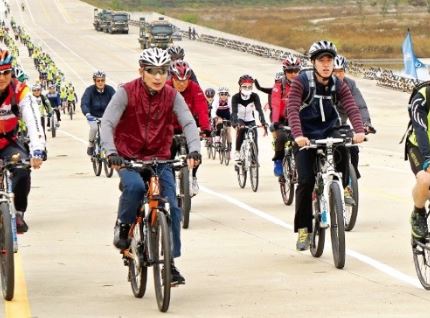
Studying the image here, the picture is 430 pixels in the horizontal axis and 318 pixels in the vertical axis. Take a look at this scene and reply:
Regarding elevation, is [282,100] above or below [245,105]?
above

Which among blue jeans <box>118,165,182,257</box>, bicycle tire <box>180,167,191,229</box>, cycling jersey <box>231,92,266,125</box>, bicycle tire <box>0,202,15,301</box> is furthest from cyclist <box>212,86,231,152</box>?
bicycle tire <box>0,202,15,301</box>

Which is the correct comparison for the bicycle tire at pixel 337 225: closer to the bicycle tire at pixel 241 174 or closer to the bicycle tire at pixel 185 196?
the bicycle tire at pixel 185 196

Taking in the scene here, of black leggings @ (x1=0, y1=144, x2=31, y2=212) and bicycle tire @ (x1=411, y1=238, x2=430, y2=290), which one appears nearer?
bicycle tire @ (x1=411, y1=238, x2=430, y2=290)

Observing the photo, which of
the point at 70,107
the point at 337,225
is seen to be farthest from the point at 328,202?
the point at 70,107

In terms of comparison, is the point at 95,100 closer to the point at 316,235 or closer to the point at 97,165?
the point at 97,165

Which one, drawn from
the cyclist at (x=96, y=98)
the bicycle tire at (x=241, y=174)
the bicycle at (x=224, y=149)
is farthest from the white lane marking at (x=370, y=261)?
the bicycle at (x=224, y=149)

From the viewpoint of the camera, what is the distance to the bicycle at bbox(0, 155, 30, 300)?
10.5 meters

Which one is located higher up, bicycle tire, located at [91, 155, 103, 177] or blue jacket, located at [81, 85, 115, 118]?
blue jacket, located at [81, 85, 115, 118]

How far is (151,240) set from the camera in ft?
34.1

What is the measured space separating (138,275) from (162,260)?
703 mm

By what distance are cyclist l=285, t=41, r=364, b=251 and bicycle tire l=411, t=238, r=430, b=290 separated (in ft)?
6.59

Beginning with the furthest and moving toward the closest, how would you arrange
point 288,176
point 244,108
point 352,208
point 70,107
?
point 70,107
point 244,108
point 288,176
point 352,208

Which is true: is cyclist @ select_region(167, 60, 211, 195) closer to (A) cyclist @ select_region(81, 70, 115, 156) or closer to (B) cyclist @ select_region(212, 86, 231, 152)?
(A) cyclist @ select_region(81, 70, 115, 156)

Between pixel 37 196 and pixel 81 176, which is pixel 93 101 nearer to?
pixel 81 176
